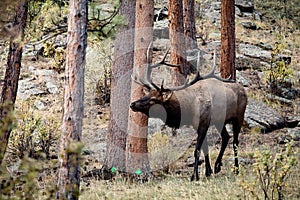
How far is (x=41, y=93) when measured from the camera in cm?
1603

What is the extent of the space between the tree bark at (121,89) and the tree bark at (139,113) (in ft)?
0.43

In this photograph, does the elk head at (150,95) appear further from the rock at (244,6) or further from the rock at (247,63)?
the rock at (244,6)

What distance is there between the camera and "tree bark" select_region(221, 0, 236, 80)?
40.1ft

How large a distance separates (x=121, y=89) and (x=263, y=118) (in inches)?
227

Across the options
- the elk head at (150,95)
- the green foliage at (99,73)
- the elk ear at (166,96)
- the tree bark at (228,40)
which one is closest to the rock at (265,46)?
the green foliage at (99,73)

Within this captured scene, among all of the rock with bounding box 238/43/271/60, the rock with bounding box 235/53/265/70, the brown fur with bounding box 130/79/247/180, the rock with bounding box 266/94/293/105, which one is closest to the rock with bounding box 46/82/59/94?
the rock with bounding box 235/53/265/70

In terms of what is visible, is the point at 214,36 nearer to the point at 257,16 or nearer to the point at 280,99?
the point at 257,16

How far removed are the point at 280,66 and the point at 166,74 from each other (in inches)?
145

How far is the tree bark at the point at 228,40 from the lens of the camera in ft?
40.1

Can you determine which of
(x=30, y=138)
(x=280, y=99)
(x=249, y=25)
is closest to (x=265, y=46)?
(x=249, y=25)

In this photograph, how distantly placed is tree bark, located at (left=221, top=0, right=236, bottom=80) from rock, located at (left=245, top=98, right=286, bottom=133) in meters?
1.47

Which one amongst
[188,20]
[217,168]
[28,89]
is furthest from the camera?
[188,20]

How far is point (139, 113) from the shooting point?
8641 mm

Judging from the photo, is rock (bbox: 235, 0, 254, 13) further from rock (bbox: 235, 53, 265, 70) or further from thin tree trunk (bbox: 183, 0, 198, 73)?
thin tree trunk (bbox: 183, 0, 198, 73)
